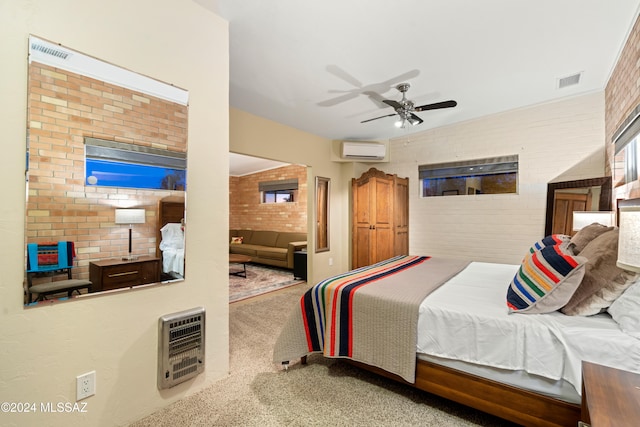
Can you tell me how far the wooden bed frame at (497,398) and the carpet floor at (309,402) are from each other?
6.8 inches

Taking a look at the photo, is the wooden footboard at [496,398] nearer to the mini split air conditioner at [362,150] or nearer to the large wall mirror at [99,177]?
the large wall mirror at [99,177]

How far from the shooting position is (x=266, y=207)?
288 inches

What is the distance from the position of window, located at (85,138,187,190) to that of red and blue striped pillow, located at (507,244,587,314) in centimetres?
222

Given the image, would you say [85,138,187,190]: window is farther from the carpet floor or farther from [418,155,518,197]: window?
[418,155,518,197]: window

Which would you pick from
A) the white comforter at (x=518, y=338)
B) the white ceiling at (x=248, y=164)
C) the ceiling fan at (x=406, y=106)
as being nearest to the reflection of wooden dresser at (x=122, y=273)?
the white comforter at (x=518, y=338)

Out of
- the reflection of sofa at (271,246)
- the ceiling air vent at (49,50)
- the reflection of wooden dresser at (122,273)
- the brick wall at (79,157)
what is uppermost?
the ceiling air vent at (49,50)

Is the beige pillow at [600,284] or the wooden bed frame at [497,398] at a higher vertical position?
the beige pillow at [600,284]

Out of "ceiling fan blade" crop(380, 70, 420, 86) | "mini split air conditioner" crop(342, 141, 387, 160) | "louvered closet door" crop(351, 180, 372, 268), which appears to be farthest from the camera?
"mini split air conditioner" crop(342, 141, 387, 160)

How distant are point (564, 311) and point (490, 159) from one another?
316 cm

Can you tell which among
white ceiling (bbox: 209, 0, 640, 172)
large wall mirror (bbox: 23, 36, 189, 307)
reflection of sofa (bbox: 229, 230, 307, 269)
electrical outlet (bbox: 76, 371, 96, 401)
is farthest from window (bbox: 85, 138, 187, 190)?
reflection of sofa (bbox: 229, 230, 307, 269)

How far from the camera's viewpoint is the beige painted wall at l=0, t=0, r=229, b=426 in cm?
130

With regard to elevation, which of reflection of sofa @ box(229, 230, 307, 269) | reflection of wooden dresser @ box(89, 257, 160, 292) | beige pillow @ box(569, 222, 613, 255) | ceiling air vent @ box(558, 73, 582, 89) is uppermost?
ceiling air vent @ box(558, 73, 582, 89)

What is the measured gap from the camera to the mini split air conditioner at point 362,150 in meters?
4.96

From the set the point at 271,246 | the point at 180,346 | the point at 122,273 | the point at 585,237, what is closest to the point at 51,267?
the point at 122,273
